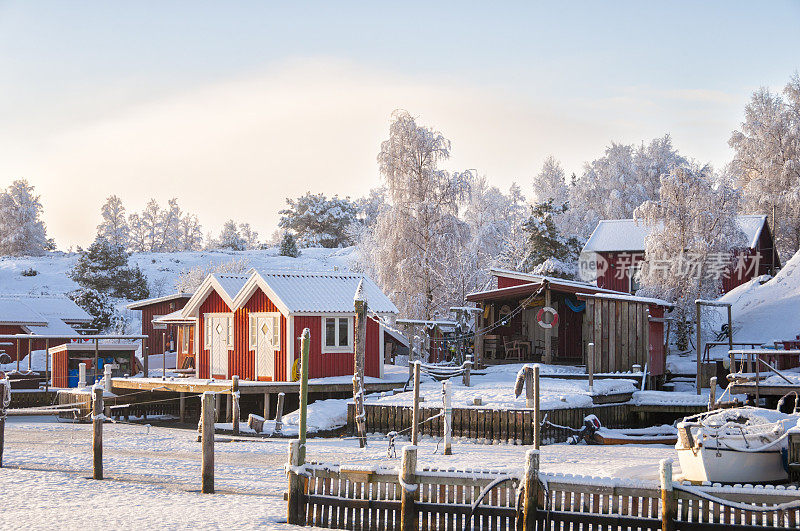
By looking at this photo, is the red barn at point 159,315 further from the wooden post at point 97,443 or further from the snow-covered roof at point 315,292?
the wooden post at point 97,443

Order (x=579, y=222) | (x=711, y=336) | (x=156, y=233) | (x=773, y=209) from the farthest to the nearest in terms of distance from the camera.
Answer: (x=156, y=233) → (x=579, y=222) → (x=773, y=209) → (x=711, y=336)

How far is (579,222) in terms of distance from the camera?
72.1 meters

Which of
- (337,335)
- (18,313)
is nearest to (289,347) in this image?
(337,335)

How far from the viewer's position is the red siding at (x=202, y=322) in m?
32.6

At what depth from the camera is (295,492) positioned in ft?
40.7

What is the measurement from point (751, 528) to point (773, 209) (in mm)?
48680

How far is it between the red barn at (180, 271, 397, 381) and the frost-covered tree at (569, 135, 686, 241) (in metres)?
37.5

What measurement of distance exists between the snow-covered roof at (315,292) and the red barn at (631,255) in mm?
21425

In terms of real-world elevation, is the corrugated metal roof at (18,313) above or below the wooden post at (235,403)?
above

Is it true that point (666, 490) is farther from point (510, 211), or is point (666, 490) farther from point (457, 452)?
point (510, 211)

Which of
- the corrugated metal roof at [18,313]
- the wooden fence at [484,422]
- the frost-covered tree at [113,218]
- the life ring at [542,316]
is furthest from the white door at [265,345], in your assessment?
the frost-covered tree at [113,218]

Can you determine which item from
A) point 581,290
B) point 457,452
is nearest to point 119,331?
point 581,290

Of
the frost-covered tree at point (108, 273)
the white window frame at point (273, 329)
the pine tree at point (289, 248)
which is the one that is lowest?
the white window frame at point (273, 329)

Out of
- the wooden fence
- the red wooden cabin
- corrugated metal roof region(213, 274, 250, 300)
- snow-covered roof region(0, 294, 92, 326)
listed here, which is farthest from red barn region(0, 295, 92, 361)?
the wooden fence
